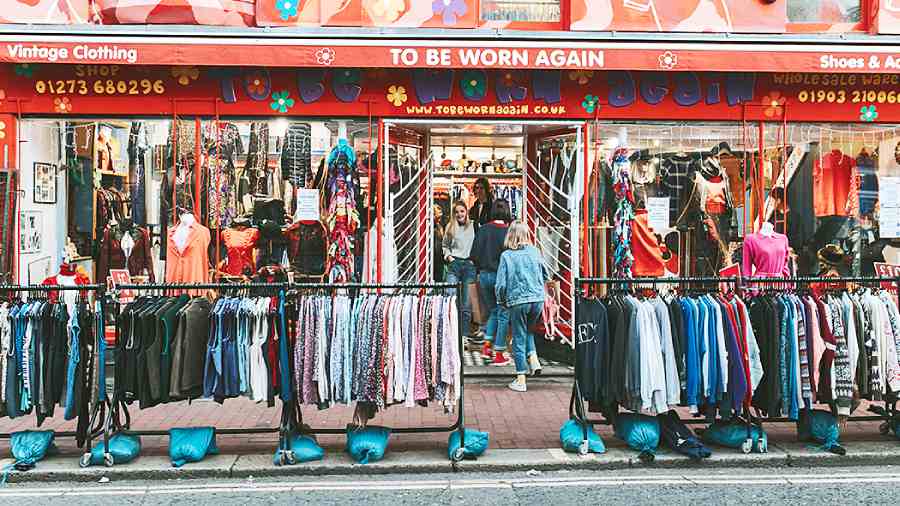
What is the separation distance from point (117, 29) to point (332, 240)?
333 cm

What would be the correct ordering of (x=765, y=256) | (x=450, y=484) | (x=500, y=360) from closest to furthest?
(x=450, y=484), (x=765, y=256), (x=500, y=360)

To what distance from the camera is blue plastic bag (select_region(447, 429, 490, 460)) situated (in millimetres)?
7078

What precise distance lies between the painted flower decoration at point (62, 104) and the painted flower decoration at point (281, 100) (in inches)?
89.6

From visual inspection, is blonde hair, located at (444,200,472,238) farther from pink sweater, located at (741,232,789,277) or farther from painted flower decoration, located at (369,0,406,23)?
pink sweater, located at (741,232,789,277)

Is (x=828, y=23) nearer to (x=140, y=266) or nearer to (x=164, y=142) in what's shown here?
(x=164, y=142)

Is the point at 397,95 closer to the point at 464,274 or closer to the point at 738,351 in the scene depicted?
the point at 464,274

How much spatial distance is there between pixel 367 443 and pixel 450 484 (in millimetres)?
822

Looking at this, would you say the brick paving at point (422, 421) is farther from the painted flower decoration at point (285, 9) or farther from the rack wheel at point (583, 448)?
the painted flower decoration at point (285, 9)

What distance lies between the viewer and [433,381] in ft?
22.7

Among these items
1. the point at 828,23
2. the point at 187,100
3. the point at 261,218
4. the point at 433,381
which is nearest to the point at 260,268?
the point at 261,218

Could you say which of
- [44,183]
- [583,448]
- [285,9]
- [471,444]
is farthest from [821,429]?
[44,183]

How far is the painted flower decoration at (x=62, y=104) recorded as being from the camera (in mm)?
10016

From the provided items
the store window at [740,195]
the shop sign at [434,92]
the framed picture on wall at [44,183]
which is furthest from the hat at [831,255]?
the framed picture on wall at [44,183]

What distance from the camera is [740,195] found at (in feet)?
35.1
